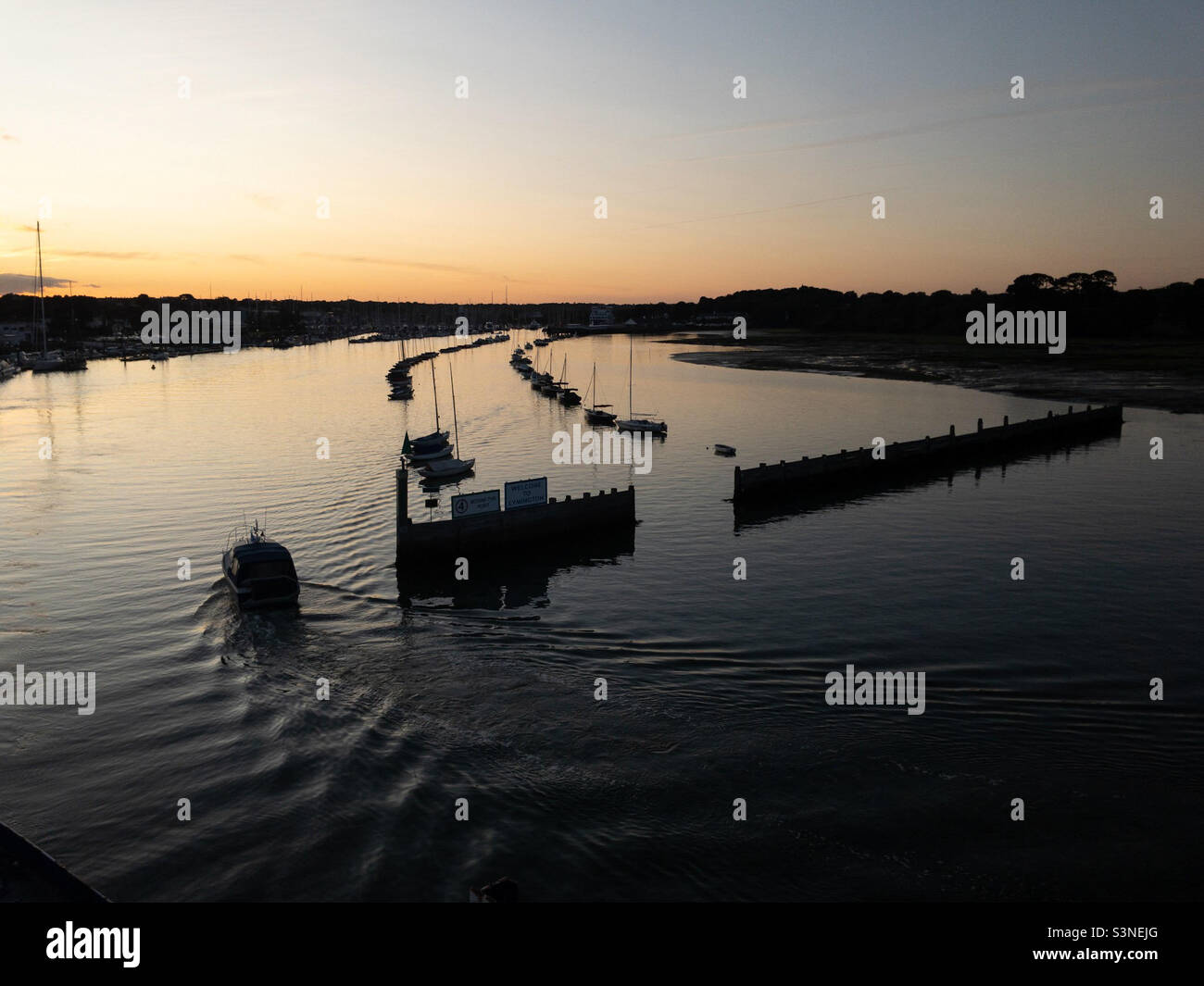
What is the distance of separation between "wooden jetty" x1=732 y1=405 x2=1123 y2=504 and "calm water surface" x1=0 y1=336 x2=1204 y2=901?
5.43 meters

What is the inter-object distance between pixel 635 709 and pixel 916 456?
55117mm

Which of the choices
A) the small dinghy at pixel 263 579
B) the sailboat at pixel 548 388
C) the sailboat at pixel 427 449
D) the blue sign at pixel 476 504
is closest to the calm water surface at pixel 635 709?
the small dinghy at pixel 263 579

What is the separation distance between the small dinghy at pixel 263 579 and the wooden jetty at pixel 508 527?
25.6 feet

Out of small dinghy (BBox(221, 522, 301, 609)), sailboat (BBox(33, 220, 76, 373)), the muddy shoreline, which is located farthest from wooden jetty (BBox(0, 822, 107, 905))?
sailboat (BBox(33, 220, 76, 373))

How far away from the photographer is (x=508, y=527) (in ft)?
157

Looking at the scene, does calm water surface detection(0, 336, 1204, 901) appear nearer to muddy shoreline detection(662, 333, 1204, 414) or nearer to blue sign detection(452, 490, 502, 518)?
blue sign detection(452, 490, 502, 518)

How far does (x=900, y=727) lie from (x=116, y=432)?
9796 centimetres

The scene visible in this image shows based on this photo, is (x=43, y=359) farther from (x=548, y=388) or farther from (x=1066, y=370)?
(x=1066, y=370)

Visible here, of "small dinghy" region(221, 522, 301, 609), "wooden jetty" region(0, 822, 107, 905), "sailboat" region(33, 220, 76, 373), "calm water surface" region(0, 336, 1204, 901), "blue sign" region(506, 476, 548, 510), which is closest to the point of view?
"wooden jetty" region(0, 822, 107, 905)

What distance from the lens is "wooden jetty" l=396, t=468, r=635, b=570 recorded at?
44.5m
